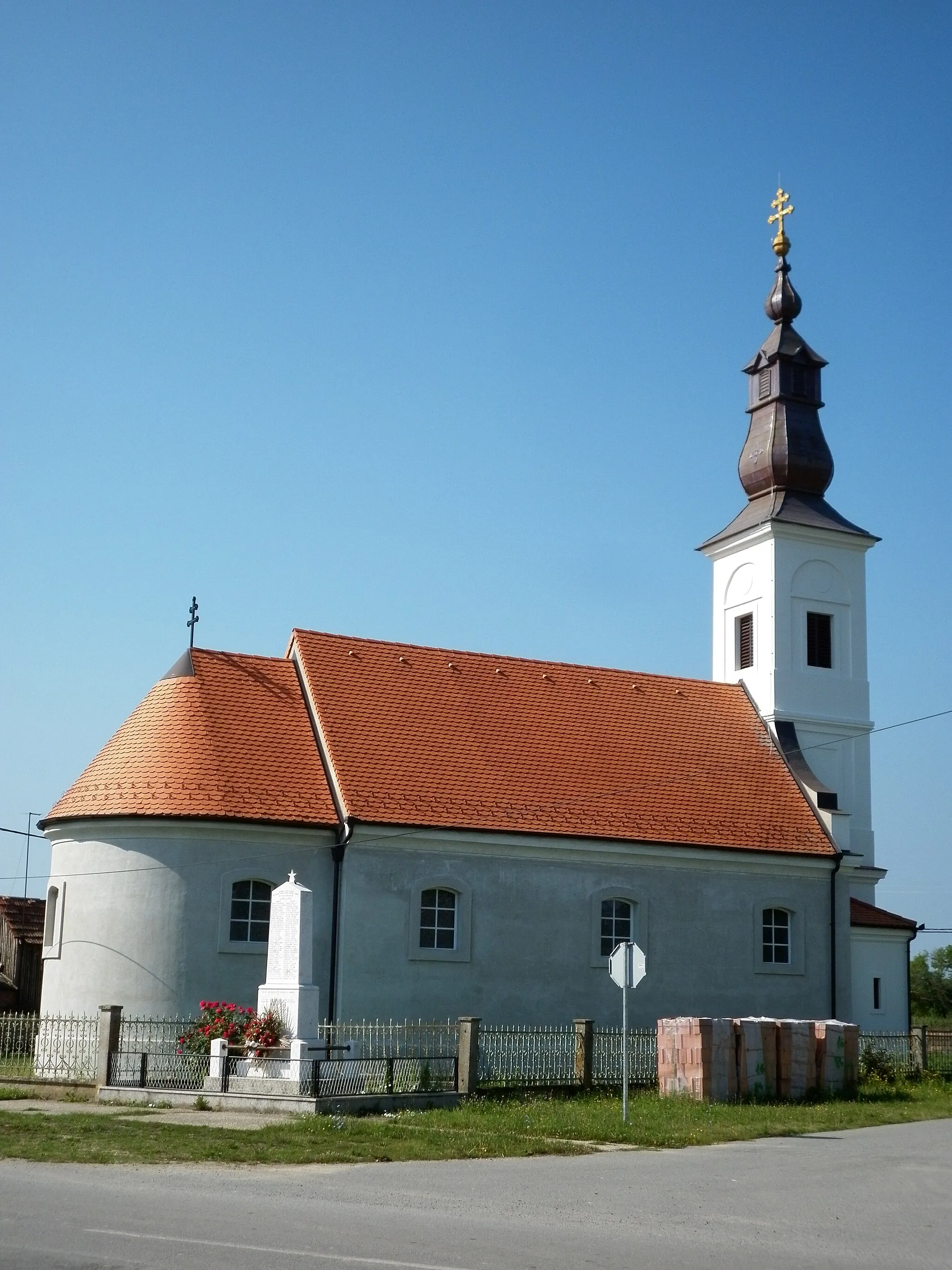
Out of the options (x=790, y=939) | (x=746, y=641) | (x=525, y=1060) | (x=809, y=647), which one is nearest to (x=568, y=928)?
(x=525, y=1060)

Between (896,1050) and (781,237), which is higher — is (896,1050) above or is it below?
below

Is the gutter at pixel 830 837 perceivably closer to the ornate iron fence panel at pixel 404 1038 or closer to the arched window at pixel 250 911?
the ornate iron fence panel at pixel 404 1038

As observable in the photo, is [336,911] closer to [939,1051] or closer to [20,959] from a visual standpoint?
[939,1051]

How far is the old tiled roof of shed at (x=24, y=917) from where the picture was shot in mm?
36281

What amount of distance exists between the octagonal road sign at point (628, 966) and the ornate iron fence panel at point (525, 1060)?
3.46m

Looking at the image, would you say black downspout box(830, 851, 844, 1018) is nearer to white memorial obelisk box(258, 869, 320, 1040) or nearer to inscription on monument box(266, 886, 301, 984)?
white memorial obelisk box(258, 869, 320, 1040)

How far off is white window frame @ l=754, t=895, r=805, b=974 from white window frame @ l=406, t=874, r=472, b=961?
6499 millimetres

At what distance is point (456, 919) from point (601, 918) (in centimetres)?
305

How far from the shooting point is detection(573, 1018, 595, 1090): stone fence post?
2319 cm

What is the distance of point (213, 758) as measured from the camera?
83.9 ft

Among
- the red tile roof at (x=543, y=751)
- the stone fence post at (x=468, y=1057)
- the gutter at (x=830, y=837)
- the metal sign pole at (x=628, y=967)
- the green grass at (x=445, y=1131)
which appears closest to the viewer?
the green grass at (x=445, y=1131)

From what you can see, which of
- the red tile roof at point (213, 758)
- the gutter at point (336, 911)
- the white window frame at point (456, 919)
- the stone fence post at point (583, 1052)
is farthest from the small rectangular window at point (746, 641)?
the stone fence post at point (583, 1052)

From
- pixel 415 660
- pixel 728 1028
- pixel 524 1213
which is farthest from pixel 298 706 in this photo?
pixel 524 1213

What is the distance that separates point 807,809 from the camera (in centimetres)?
3088
